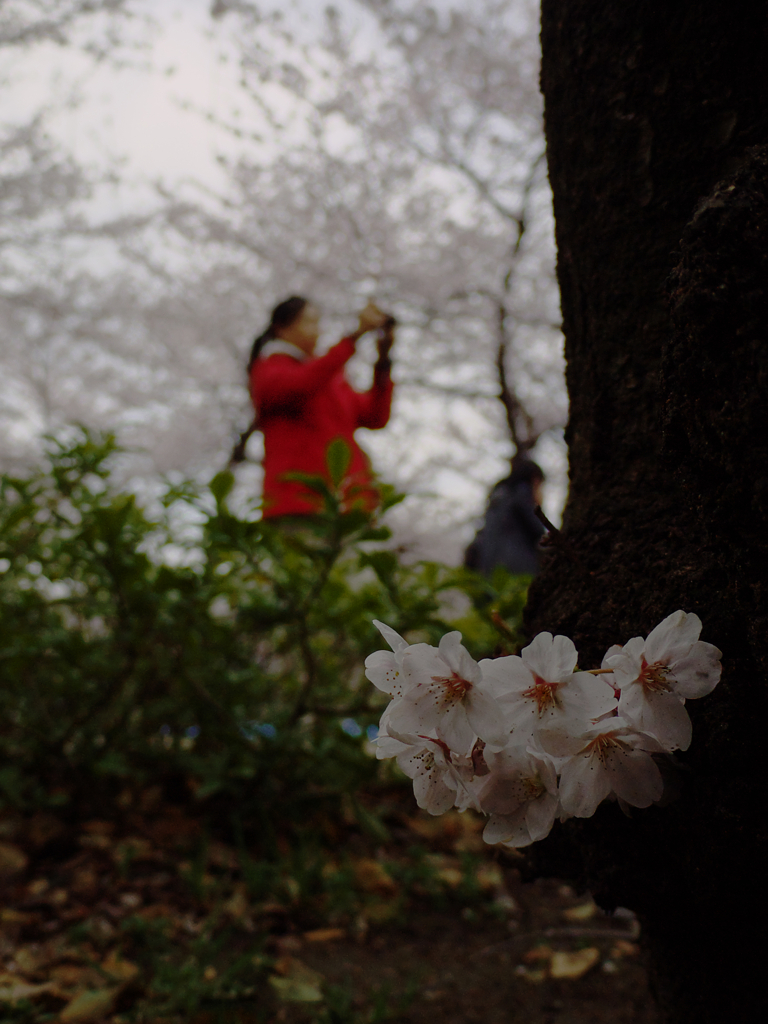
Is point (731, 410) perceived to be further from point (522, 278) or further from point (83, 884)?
point (522, 278)

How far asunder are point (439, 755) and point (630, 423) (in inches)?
21.5

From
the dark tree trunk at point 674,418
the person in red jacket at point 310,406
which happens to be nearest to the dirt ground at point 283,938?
the dark tree trunk at point 674,418

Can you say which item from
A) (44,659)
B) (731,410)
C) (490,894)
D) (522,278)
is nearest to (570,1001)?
(490,894)

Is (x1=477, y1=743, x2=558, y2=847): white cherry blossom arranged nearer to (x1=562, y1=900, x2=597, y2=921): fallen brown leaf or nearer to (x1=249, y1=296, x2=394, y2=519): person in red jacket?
(x1=562, y1=900, x2=597, y2=921): fallen brown leaf

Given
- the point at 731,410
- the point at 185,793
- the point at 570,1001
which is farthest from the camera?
the point at 185,793

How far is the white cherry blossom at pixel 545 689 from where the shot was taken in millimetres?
546

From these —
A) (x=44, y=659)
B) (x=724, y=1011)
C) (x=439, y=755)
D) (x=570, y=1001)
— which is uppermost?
(x=44, y=659)

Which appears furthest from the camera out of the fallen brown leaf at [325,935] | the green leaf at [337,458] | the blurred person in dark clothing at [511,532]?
the blurred person in dark clothing at [511,532]

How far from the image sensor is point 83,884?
1.85 m

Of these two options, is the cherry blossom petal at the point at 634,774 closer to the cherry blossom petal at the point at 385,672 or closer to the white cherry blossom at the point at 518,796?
the white cherry blossom at the point at 518,796

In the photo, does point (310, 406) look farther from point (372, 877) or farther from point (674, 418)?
point (674, 418)

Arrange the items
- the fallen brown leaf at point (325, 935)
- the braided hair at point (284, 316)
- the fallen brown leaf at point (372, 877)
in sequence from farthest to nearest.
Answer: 1. the braided hair at point (284, 316)
2. the fallen brown leaf at point (372, 877)
3. the fallen brown leaf at point (325, 935)

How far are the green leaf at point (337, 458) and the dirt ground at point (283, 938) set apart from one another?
Answer: 1097mm

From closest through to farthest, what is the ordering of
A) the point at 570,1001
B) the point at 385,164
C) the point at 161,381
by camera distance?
1. the point at 570,1001
2. the point at 385,164
3. the point at 161,381
